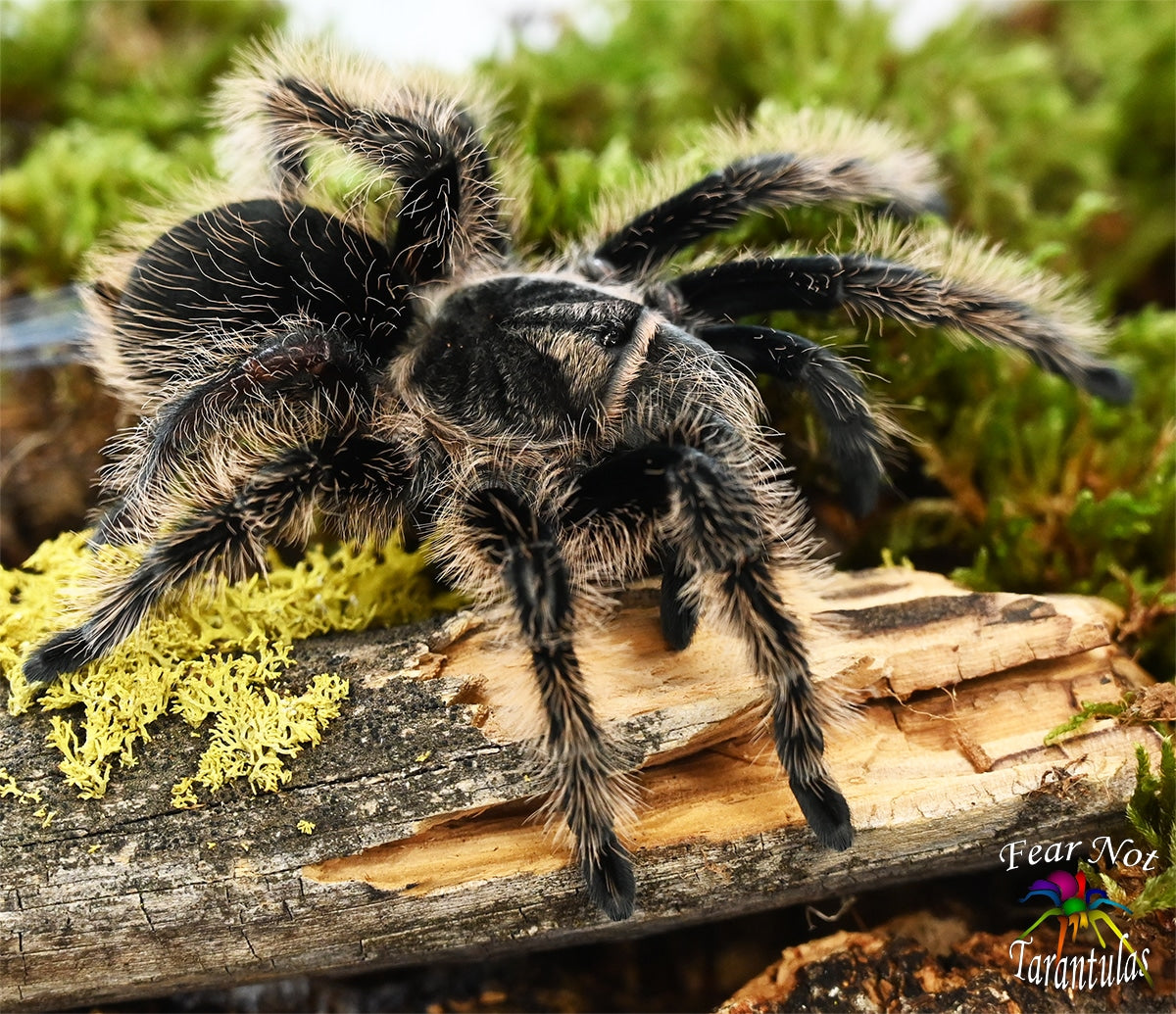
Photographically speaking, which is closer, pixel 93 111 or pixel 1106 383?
pixel 1106 383

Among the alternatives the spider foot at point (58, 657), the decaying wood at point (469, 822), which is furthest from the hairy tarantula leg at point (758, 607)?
the spider foot at point (58, 657)

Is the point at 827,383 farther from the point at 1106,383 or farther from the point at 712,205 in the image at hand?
the point at 1106,383

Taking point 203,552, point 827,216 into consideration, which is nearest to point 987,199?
point 827,216

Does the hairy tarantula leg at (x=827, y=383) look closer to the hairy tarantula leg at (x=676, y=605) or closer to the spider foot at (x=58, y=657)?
the hairy tarantula leg at (x=676, y=605)

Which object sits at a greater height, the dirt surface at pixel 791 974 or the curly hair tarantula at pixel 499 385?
the curly hair tarantula at pixel 499 385

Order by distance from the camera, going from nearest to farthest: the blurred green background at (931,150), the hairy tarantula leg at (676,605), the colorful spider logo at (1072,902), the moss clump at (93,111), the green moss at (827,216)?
the colorful spider logo at (1072,902) < the hairy tarantula leg at (676,605) < the green moss at (827,216) < the blurred green background at (931,150) < the moss clump at (93,111)

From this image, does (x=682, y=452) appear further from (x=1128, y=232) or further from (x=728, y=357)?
(x=1128, y=232)

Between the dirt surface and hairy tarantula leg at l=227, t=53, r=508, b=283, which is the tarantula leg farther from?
the dirt surface

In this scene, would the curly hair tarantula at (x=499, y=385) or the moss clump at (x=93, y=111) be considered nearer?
the curly hair tarantula at (x=499, y=385)
